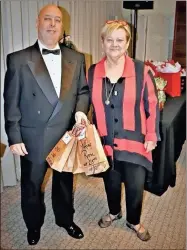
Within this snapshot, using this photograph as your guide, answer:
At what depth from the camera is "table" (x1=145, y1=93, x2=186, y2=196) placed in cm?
104

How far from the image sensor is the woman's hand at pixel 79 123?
1.02 m

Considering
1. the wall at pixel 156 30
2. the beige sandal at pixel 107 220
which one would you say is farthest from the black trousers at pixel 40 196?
the wall at pixel 156 30

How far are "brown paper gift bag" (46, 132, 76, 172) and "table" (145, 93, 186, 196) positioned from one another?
0.89 feet

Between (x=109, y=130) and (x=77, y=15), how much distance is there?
36 cm

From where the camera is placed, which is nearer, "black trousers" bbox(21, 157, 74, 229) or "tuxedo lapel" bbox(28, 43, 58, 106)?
"tuxedo lapel" bbox(28, 43, 58, 106)

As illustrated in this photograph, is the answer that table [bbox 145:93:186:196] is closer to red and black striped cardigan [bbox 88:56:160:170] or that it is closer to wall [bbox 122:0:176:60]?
red and black striped cardigan [bbox 88:56:160:170]

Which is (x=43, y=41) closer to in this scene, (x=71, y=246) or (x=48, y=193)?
(x=48, y=193)

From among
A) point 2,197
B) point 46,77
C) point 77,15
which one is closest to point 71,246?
point 2,197

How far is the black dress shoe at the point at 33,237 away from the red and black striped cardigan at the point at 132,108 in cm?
41

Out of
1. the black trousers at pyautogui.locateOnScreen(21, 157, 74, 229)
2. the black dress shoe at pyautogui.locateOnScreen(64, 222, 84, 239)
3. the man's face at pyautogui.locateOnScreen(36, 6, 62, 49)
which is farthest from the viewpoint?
the black dress shoe at pyautogui.locateOnScreen(64, 222, 84, 239)

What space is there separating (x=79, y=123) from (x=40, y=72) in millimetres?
187

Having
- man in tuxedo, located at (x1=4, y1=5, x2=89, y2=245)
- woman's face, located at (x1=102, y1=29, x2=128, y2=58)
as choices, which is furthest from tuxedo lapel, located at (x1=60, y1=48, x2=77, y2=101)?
woman's face, located at (x1=102, y1=29, x2=128, y2=58)

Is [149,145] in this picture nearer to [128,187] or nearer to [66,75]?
[128,187]

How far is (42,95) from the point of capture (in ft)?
3.28
